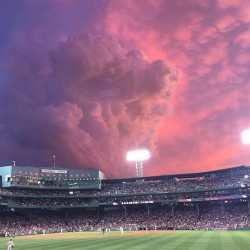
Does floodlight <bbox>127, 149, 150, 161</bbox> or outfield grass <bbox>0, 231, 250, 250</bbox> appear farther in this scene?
floodlight <bbox>127, 149, 150, 161</bbox>

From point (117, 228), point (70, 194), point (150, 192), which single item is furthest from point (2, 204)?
point (150, 192)

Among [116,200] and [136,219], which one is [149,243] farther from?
[116,200]

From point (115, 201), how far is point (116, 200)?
53.1 inches

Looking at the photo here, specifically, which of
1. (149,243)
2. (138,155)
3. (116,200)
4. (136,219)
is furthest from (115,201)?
(149,243)

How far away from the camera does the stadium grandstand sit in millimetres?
89875

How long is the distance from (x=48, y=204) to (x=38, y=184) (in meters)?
8.03

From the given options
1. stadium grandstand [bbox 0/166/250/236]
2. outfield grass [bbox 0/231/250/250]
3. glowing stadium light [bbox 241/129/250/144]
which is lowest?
outfield grass [bbox 0/231/250/250]

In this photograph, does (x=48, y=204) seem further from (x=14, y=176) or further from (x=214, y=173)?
(x=214, y=173)

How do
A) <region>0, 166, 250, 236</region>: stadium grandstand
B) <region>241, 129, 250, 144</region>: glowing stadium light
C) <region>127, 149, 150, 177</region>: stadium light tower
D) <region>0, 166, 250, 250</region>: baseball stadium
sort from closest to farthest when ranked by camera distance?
<region>241, 129, 250, 144</region>: glowing stadium light → <region>0, 166, 250, 250</region>: baseball stadium → <region>0, 166, 250, 236</region>: stadium grandstand → <region>127, 149, 150, 177</region>: stadium light tower

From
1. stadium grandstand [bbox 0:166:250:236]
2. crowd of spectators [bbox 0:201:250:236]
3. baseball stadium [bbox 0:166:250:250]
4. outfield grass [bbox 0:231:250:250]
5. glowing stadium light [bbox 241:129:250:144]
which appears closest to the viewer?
outfield grass [bbox 0:231:250:250]

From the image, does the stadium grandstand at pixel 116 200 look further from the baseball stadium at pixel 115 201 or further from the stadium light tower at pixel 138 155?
the stadium light tower at pixel 138 155

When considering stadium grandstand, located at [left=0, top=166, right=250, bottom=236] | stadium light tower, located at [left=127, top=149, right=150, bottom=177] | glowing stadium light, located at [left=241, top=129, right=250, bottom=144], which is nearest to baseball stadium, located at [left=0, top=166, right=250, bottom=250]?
stadium grandstand, located at [left=0, top=166, right=250, bottom=236]

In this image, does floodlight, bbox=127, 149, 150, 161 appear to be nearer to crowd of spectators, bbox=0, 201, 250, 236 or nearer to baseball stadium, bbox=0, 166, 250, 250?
baseball stadium, bbox=0, 166, 250, 250

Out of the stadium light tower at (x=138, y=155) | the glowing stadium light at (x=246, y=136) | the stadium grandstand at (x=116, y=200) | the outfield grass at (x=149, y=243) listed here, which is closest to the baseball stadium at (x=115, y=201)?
the stadium grandstand at (x=116, y=200)
